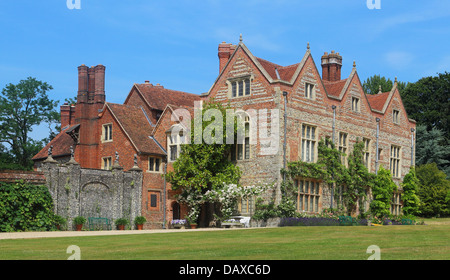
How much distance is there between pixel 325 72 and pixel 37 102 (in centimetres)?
3117

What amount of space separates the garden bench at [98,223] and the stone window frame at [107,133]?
746 cm

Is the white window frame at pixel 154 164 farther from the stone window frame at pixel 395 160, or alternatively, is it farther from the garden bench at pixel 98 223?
the stone window frame at pixel 395 160

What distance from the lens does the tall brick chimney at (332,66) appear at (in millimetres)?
48394

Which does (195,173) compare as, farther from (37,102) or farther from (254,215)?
(37,102)

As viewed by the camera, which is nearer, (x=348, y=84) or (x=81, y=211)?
(x=81, y=211)

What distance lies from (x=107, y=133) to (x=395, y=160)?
852 inches

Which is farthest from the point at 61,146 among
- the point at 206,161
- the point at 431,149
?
the point at 431,149

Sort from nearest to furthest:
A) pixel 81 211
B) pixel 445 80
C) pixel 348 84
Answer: pixel 81 211 < pixel 348 84 < pixel 445 80

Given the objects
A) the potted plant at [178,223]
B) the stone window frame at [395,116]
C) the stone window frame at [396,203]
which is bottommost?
the potted plant at [178,223]

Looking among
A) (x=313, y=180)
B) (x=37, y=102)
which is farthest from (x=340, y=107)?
(x=37, y=102)

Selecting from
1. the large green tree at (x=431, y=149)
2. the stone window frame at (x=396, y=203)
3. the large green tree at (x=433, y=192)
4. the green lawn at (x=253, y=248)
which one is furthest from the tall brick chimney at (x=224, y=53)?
the green lawn at (x=253, y=248)

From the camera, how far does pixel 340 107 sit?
42.9 metres

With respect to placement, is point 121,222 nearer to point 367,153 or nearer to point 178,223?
point 178,223
